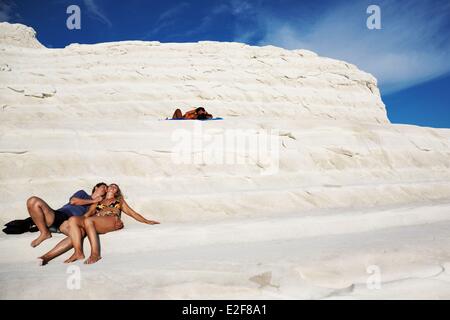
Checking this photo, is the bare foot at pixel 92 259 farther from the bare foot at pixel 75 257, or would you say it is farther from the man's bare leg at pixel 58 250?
the man's bare leg at pixel 58 250

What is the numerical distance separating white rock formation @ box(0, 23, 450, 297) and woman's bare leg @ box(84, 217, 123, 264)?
2.17 ft

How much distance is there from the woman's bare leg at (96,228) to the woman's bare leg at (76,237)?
0.25 feet

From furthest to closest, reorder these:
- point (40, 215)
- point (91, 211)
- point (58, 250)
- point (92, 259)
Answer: point (91, 211) < point (40, 215) < point (58, 250) < point (92, 259)

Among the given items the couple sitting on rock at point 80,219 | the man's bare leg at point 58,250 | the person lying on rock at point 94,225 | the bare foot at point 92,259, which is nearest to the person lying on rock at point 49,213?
the couple sitting on rock at point 80,219

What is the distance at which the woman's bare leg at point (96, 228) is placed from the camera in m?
3.18

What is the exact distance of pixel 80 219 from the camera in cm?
341

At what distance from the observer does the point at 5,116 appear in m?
7.82

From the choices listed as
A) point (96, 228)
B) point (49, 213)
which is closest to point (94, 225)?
point (96, 228)

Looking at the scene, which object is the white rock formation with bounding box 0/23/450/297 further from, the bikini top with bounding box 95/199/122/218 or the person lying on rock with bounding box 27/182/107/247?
the person lying on rock with bounding box 27/182/107/247

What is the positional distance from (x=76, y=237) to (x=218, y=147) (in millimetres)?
3431

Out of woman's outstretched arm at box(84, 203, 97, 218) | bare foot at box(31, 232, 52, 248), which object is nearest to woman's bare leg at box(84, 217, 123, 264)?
woman's outstretched arm at box(84, 203, 97, 218)

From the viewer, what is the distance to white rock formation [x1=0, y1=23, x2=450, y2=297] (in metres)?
4.91

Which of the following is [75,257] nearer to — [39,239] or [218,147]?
[39,239]
